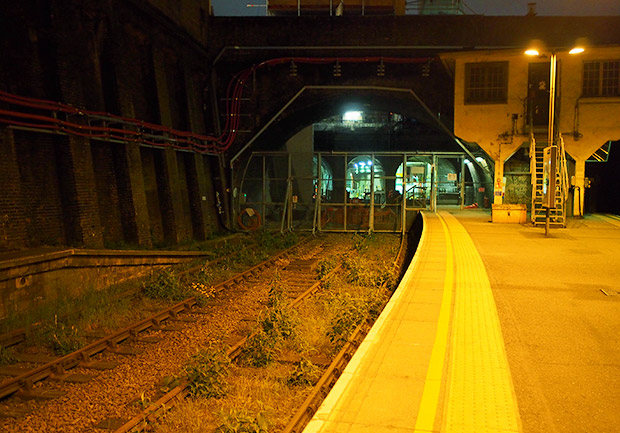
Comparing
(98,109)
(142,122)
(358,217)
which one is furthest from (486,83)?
(98,109)

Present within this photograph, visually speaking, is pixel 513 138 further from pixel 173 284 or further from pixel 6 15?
pixel 6 15

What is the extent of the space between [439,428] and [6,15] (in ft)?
43.9

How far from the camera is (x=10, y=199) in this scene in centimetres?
1116

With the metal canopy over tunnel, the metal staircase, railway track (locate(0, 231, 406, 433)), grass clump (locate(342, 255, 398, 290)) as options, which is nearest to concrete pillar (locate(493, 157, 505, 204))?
the metal staircase

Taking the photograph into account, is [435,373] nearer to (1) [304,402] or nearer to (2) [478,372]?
(2) [478,372]

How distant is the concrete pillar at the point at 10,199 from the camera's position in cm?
1094

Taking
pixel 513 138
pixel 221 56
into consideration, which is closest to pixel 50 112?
pixel 221 56

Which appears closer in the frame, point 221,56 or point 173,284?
point 173,284

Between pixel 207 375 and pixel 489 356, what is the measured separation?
3.25m

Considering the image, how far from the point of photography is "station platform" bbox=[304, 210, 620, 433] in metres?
4.16

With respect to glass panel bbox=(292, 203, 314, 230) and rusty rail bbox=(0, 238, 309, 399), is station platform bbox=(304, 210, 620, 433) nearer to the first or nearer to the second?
rusty rail bbox=(0, 238, 309, 399)

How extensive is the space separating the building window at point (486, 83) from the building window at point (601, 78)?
316 centimetres

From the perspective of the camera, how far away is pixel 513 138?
20.8 metres

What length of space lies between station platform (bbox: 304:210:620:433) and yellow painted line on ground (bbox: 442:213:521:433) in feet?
0.04
